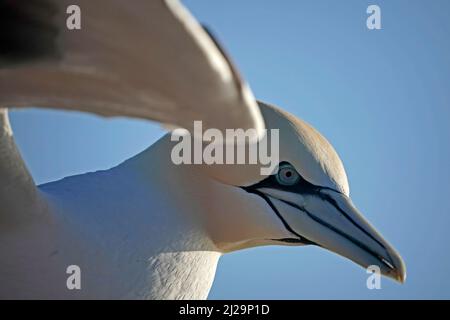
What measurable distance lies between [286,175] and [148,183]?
96cm

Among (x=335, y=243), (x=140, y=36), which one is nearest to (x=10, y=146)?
(x=140, y=36)

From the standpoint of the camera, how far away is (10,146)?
2684mm

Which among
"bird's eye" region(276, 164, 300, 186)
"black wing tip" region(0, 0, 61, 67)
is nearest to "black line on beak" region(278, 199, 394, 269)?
"bird's eye" region(276, 164, 300, 186)

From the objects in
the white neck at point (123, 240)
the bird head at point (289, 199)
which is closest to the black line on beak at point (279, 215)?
the bird head at point (289, 199)

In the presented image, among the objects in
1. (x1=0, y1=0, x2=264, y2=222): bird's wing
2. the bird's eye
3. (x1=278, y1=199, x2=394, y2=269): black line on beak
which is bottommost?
(x1=278, y1=199, x2=394, y2=269): black line on beak

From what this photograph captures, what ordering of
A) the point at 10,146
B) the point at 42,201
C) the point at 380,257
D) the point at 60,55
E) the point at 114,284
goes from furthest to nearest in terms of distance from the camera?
the point at 380,257
the point at 114,284
the point at 42,201
the point at 10,146
the point at 60,55

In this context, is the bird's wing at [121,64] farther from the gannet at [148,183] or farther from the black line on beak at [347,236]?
the black line on beak at [347,236]

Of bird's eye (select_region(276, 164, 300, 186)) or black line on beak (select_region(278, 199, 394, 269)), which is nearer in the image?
black line on beak (select_region(278, 199, 394, 269))

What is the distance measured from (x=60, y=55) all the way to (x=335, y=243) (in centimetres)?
298

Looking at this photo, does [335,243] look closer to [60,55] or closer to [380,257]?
[380,257]

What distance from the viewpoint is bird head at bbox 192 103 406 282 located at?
410 cm

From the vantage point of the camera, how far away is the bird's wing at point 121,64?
4.07 feet

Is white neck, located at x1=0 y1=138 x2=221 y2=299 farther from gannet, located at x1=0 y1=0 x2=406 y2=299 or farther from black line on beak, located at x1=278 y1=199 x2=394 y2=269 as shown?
black line on beak, located at x1=278 y1=199 x2=394 y2=269

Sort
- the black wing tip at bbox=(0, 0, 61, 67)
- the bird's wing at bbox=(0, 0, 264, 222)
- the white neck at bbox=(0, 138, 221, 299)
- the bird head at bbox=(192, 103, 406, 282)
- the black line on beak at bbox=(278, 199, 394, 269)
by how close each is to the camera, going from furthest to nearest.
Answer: the bird head at bbox=(192, 103, 406, 282)
the black line on beak at bbox=(278, 199, 394, 269)
the white neck at bbox=(0, 138, 221, 299)
the black wing tip at bbox=(0, 0, 61, 67)
the bird's wing at bbox=(0, 0, 264, 222)
